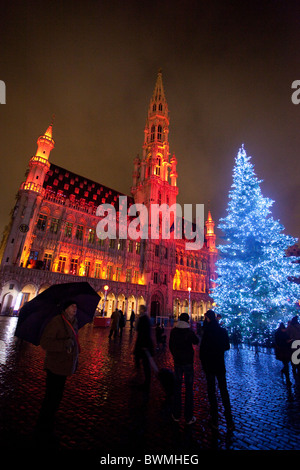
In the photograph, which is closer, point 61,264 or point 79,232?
point 61,264

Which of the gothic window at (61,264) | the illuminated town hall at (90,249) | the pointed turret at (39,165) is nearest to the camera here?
the illuminated town hall at (90,249)

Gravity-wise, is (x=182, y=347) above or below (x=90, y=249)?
below

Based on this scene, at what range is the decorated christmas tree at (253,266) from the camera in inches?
527

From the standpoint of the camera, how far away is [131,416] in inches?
148

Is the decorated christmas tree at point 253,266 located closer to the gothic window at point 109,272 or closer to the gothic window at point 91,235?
the gothic window at point 109,272

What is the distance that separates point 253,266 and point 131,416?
41.4ft

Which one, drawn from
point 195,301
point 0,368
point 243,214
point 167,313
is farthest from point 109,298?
point 0,368

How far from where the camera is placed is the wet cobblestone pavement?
2.98 meters

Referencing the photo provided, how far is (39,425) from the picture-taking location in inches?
119

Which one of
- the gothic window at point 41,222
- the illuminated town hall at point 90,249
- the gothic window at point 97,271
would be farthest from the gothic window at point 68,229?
the gothic window at point 97,271

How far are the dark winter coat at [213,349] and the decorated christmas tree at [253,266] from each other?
36.3 ft

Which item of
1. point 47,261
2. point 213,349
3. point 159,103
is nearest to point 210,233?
point 159,103

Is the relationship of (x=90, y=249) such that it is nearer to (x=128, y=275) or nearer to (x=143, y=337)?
(x=128, y=275)
